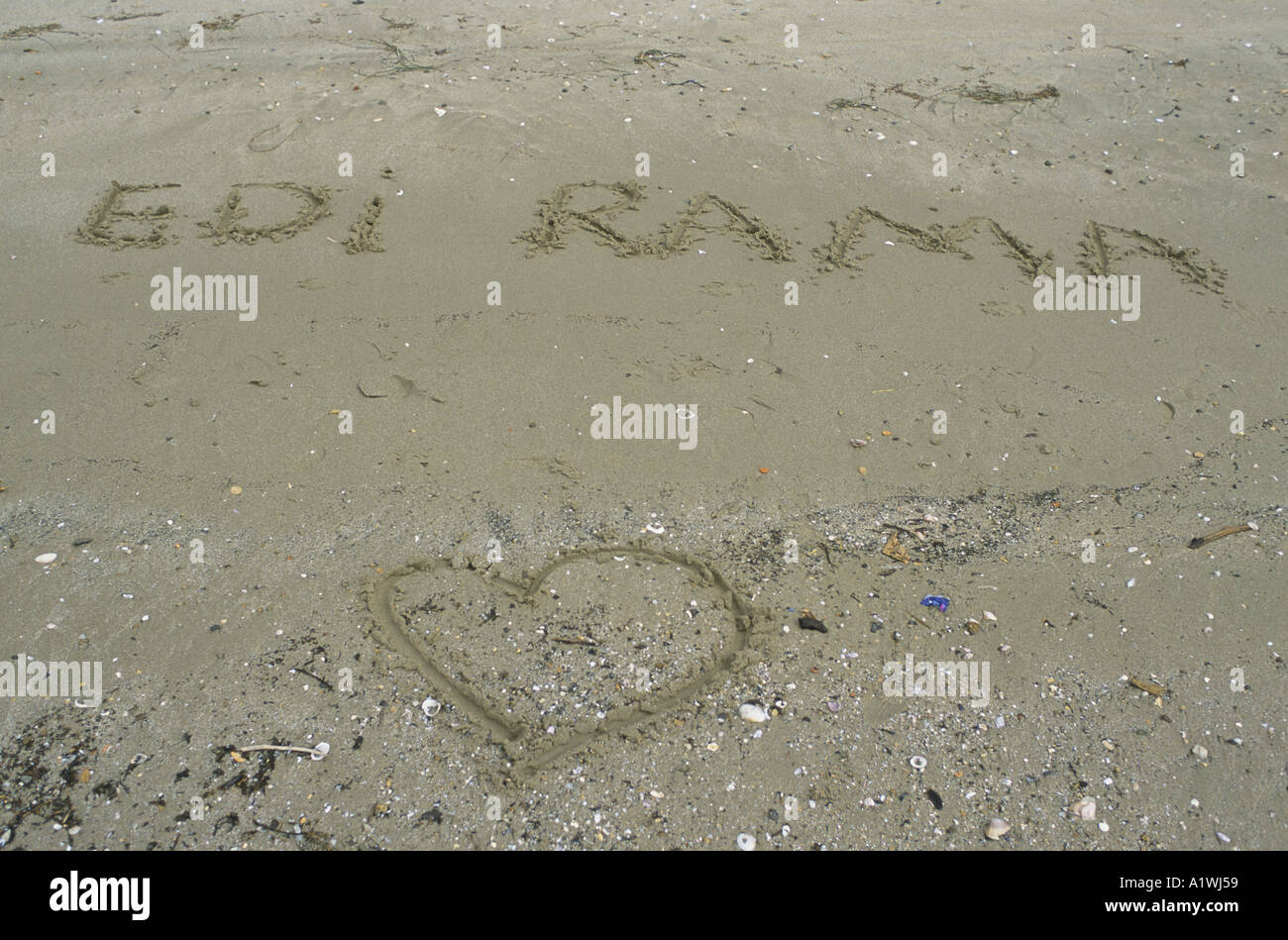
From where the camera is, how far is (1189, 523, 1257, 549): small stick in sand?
369 centimetres

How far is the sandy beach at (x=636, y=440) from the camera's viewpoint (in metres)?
2.85

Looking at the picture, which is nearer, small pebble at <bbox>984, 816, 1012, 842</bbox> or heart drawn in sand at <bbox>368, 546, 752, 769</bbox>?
small pebble at <bbox>984, 816, 1012, 842</bbox>

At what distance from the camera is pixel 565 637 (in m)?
3.24

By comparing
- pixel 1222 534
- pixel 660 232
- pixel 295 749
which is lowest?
pixel 295 749

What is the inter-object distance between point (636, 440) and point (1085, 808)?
253 centimetres

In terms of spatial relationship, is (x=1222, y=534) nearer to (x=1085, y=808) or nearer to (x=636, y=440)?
(x=1085, y=808)

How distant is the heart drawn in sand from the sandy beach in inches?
0.7

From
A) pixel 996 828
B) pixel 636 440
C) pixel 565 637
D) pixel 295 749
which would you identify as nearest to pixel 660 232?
pixel 636 440

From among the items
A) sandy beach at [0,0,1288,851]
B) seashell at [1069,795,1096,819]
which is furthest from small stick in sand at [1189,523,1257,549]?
seashell at [1069,795,1096,819]

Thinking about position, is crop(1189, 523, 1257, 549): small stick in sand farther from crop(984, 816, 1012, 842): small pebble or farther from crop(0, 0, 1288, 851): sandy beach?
crop(984, 816, 1012, 842): small pebble

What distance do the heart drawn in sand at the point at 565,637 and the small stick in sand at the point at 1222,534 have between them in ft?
7.28

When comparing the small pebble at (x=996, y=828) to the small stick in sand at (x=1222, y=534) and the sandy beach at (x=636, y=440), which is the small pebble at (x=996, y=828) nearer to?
the sandy beach at (x=636, y=440)

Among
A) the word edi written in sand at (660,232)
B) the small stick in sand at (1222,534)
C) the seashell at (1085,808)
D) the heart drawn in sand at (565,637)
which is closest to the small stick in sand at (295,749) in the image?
the heart drawn in sand at (565,637)

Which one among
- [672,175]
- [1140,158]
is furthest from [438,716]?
[1140,158]
